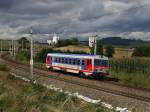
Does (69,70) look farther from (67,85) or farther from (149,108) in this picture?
(149,108)

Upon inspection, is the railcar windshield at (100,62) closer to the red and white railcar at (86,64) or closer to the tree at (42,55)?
the red and white railcar at (86,64)

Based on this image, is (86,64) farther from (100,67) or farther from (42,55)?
(42,55)

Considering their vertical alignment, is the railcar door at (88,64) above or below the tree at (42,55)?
above

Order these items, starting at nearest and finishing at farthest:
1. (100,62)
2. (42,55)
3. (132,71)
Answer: (100,62) → (132,71) → (42,55)

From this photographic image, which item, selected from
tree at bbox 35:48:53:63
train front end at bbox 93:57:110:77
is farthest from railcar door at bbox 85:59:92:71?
tree at bbox 35:48:53:63

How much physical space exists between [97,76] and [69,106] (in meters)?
23.5

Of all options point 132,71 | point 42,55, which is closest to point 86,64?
point 132,71

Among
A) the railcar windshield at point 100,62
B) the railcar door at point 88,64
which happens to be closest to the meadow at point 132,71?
the railcar windshield at point 100,62

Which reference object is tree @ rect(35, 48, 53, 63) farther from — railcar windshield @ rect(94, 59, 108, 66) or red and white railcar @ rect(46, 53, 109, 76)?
railcar windshield @ rect(94, 59, 108, 66)

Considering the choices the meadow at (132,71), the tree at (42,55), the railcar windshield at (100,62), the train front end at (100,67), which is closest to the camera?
the meadow at (132,71)

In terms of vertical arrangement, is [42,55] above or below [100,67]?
below

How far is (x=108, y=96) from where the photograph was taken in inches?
780

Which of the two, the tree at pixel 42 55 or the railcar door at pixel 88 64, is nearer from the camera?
the railcar door at pixel 88 64

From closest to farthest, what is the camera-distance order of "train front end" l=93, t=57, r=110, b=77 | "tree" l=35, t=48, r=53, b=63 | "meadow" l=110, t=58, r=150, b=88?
"meadow" l=110, t=58, r=150, b=88 → "train front end" l=93, t=57, r=110, b=77 → "tree" l=35, t=48, r=53, b=63
